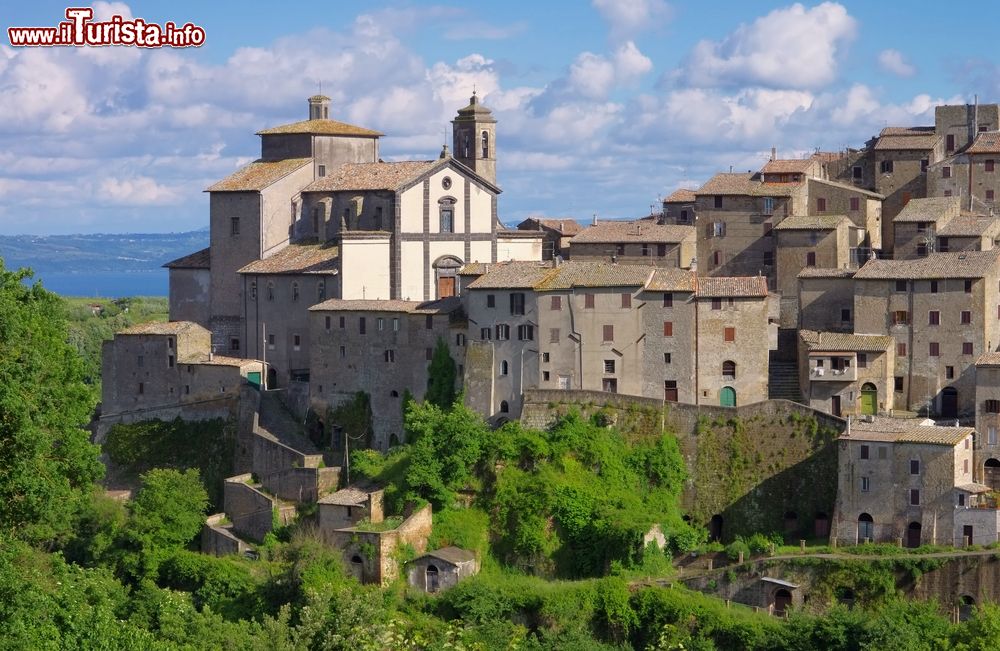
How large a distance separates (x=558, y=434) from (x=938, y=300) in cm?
1312

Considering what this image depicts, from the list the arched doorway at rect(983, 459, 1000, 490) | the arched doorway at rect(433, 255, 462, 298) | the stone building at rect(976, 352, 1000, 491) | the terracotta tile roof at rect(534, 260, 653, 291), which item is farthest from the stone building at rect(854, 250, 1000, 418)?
the arched doorway at rect(433, 255, 462, 298)

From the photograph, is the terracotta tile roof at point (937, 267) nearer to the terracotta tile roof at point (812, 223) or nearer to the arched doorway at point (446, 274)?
the terracotta tile roof at point (812, 223)

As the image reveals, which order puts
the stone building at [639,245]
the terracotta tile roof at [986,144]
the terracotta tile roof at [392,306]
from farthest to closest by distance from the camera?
the terracotta tile roof at [986,144], the stone building at [639,245], the terracotta tile roof at [392,306]

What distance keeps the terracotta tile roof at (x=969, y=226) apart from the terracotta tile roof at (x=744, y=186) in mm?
7160

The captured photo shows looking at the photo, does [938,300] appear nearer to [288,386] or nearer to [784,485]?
[784,485]

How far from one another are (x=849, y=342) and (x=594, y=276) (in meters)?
8.58

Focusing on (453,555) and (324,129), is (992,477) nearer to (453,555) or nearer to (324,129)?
(453,555)

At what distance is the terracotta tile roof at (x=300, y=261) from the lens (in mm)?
70562

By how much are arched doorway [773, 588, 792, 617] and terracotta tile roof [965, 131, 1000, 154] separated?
2484 centimetres

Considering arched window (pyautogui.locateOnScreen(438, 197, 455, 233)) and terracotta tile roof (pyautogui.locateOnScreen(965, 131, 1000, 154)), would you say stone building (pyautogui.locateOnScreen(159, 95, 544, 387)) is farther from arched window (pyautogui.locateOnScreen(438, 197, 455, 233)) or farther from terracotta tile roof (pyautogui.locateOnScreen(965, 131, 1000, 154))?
terracotta tile roof (pyautogui.locateOnScreen(965, 131, 1000, 154))

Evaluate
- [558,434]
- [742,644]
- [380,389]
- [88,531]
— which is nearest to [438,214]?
[380,389]

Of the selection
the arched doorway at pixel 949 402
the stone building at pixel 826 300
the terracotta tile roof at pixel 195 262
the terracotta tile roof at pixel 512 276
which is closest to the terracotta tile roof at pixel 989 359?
the arched doorway at pixel 949 402

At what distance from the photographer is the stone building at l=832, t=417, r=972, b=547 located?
5622cm

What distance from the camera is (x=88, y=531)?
66750mm
